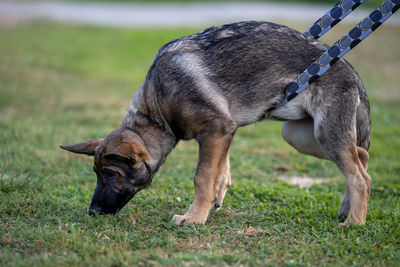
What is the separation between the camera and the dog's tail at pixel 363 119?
554 cm

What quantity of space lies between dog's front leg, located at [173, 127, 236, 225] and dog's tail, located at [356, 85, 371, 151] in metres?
1.51

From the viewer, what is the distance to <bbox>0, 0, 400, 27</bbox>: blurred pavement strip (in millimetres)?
24188

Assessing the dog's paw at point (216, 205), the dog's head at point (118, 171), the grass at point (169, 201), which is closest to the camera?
the grass at point (169, 201)

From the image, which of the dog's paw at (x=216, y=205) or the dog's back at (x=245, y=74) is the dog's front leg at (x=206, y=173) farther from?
the dog's paw at (x=216, y=205)

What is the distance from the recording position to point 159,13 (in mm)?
28766

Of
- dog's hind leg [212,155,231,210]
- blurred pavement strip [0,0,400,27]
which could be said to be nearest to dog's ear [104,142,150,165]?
dog's hind leg [212,155,231,210]

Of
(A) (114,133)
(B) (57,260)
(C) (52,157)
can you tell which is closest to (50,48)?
(C) (52,157)

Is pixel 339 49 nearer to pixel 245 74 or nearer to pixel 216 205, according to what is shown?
pixel 245 74

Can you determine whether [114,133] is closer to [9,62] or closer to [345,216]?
[345,216]

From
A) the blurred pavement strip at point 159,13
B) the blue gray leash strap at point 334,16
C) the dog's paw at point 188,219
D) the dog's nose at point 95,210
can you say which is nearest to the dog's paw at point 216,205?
A: the dog's paw at point 188,219

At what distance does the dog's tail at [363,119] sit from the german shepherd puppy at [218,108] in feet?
0.13

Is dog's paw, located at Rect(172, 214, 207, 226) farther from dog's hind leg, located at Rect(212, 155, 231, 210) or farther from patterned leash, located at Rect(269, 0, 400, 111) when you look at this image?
patterned leash, located at Rect(269, 0, 400, 111)

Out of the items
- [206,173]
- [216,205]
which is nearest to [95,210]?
[206,173]

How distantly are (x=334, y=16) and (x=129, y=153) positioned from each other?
8.65ft
